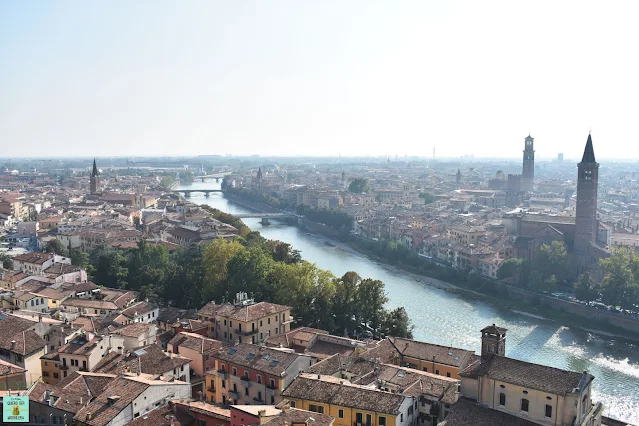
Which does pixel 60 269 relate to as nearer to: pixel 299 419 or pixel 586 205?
pixel 299 419

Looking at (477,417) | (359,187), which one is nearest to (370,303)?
(477,417)

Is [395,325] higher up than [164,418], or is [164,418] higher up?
[164,418]

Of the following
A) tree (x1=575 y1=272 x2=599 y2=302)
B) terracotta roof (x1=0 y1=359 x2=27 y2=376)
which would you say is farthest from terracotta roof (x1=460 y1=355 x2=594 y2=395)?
tree (x1=575 y1=272 x2=599 y2=302)

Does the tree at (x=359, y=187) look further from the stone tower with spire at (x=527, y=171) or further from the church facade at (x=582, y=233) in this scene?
the church facade at (x=582, y=233)

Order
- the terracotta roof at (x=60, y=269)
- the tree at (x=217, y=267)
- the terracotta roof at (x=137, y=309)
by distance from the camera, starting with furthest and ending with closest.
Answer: the terracotta roof at (x=60, y=269)
the tree at (x=217, y=267)
the terracotta roof at (x=137, y=309)

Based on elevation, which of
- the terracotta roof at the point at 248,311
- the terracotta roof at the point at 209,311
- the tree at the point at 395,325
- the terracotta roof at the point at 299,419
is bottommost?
the tree at the point at 395,325

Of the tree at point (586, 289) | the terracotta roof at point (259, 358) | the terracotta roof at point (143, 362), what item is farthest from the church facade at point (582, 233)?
the terracotta roof at point (143, 362)

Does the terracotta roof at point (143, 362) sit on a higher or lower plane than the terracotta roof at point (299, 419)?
lower
